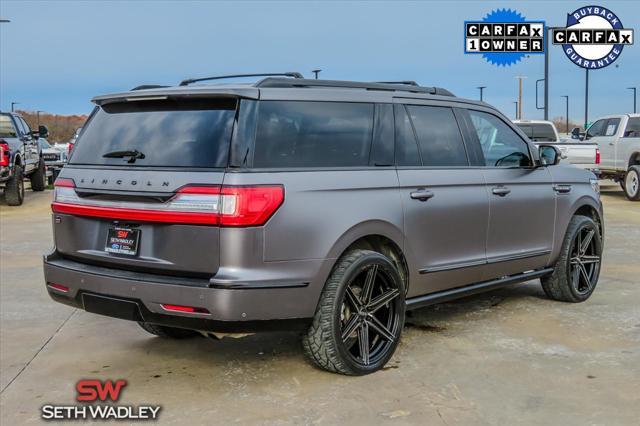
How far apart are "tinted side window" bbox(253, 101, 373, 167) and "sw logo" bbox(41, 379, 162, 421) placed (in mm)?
1504

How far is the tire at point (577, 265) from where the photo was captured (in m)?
6.73

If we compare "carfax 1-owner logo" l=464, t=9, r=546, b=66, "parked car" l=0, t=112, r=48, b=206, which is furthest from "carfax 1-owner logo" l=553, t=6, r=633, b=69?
"parked car" l=0, t=112, r=48, b=206

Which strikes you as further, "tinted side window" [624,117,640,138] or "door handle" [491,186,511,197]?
"tinted side window" [624,117,640,138]

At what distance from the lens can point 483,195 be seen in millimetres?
5781

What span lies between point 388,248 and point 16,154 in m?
14.6

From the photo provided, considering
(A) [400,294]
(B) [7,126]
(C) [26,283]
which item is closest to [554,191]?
(A) [400,294]

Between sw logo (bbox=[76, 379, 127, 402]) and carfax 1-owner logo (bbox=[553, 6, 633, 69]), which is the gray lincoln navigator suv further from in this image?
carfax 1-owner logo (bbox=[553, 6, 633, 69])

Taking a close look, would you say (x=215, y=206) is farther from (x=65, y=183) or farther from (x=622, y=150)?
(x=622, y=150)

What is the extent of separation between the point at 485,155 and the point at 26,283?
5057mm

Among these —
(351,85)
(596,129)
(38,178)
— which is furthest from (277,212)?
(38,178)

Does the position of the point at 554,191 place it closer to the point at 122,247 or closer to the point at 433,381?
the point at 433,381

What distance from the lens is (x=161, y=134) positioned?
454 centimetres

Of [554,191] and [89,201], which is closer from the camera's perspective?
[89,201]

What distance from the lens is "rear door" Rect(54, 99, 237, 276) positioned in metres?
4.19
